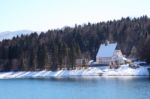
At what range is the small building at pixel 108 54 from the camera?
4459 inches

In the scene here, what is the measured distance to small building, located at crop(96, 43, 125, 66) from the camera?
4459 inches

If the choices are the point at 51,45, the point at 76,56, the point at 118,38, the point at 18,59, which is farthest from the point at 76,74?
the point at 118,38

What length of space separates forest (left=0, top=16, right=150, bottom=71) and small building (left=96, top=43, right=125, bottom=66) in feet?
12.1

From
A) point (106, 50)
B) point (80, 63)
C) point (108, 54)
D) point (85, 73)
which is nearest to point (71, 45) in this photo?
point (80, 63)

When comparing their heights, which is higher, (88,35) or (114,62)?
(88,35)

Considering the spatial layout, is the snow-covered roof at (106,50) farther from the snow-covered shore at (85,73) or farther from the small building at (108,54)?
the snow-covered shore at (85,73)

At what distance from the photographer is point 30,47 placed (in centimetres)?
12069

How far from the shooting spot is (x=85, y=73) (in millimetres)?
97500

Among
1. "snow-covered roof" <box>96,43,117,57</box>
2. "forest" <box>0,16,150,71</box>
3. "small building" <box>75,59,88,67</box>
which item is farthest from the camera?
"snow-covered roof" <box>96,43,117,57</box>

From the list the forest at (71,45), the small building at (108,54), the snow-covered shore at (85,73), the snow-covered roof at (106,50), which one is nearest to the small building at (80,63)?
the forest at (71,45)

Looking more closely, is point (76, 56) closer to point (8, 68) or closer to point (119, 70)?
point (119, 70)

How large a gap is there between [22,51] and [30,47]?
8.44ft

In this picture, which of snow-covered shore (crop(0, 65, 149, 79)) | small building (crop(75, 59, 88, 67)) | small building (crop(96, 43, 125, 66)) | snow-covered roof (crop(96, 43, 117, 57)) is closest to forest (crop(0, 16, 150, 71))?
small building (crop(75, 59, 88, 67))

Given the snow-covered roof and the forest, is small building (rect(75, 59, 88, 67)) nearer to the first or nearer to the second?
the forest
